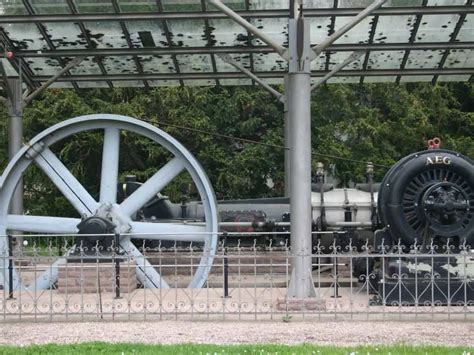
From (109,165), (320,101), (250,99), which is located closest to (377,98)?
(320,101)

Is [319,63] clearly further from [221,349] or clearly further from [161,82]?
[221,349]

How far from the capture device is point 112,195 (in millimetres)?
12062

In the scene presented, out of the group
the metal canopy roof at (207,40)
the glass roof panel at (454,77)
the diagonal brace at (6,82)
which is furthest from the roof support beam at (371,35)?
the diagonal brace at (6,82)

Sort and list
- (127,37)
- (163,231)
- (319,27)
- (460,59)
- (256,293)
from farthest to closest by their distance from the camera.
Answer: (460,59)
(127,37)
(319,27)
(163,231)
(256,293)

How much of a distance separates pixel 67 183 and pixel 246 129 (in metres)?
15.3

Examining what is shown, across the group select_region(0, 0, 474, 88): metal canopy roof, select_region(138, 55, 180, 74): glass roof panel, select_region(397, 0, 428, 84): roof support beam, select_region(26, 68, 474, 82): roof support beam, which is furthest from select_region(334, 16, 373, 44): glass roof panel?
select_region(138, 55, 180, 74): glass roof panel

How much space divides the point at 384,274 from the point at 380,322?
1110 mm

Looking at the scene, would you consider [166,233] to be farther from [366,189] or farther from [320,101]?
[320,101]

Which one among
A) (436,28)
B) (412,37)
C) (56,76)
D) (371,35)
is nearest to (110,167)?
(56,76)

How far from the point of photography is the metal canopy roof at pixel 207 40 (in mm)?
13031

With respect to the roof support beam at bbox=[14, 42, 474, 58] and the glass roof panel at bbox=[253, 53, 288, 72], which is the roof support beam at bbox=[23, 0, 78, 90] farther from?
the glass roof panel at bbox=[253, 53, 288, 72]

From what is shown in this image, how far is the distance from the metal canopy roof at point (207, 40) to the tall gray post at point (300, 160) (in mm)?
3013

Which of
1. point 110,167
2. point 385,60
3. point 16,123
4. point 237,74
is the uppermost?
point 385,60

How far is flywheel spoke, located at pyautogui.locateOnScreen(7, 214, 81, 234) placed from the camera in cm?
1188
